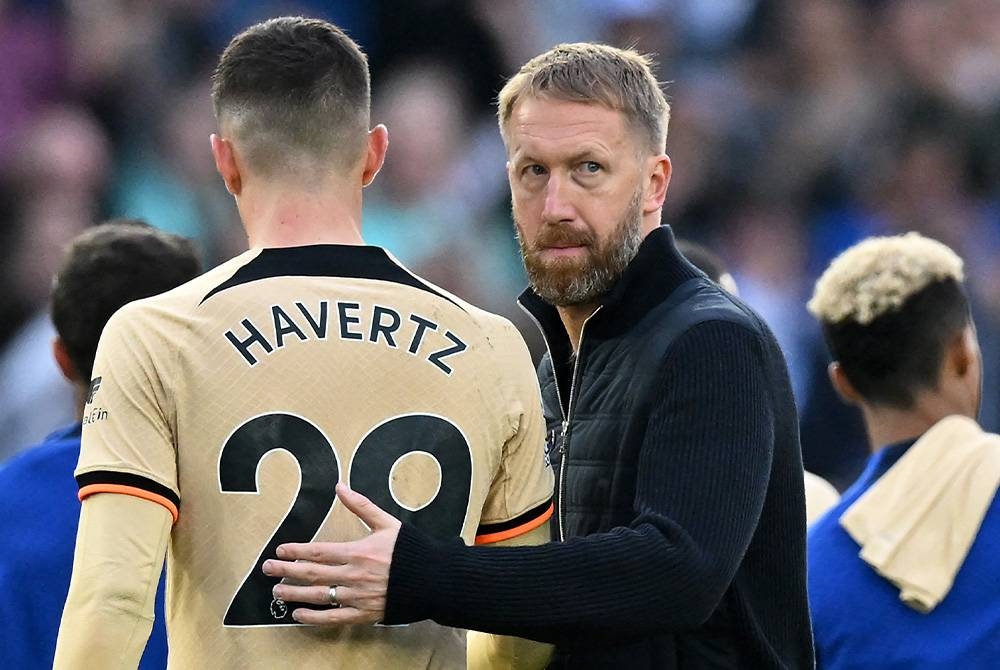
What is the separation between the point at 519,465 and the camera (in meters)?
2.97

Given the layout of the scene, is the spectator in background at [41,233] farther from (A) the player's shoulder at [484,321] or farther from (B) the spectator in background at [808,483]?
(A) the player's shoulder at [484,321]

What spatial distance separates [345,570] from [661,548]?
0.56 meters

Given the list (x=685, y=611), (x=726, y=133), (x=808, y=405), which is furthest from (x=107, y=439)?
(x=726, y=133)

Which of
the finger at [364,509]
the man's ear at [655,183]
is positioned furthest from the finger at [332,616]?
the man's ear at [655,183]

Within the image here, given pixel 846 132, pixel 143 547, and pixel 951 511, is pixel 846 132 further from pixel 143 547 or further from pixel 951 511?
pixel 143 547

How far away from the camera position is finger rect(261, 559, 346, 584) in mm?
2688

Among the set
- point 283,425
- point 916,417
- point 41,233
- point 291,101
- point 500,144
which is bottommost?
point 916,417

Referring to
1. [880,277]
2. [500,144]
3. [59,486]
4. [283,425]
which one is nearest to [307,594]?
[283,425]

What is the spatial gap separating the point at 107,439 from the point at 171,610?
34 cm

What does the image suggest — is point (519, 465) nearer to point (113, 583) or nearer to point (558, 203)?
point (558, 203)

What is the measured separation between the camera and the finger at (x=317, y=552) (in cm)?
270

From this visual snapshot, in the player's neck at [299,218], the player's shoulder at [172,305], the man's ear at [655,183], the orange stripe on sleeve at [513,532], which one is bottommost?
the orange stripe on sleeve at [513,532]

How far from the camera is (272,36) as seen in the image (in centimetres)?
297

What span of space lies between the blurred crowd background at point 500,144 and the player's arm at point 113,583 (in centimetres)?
464
